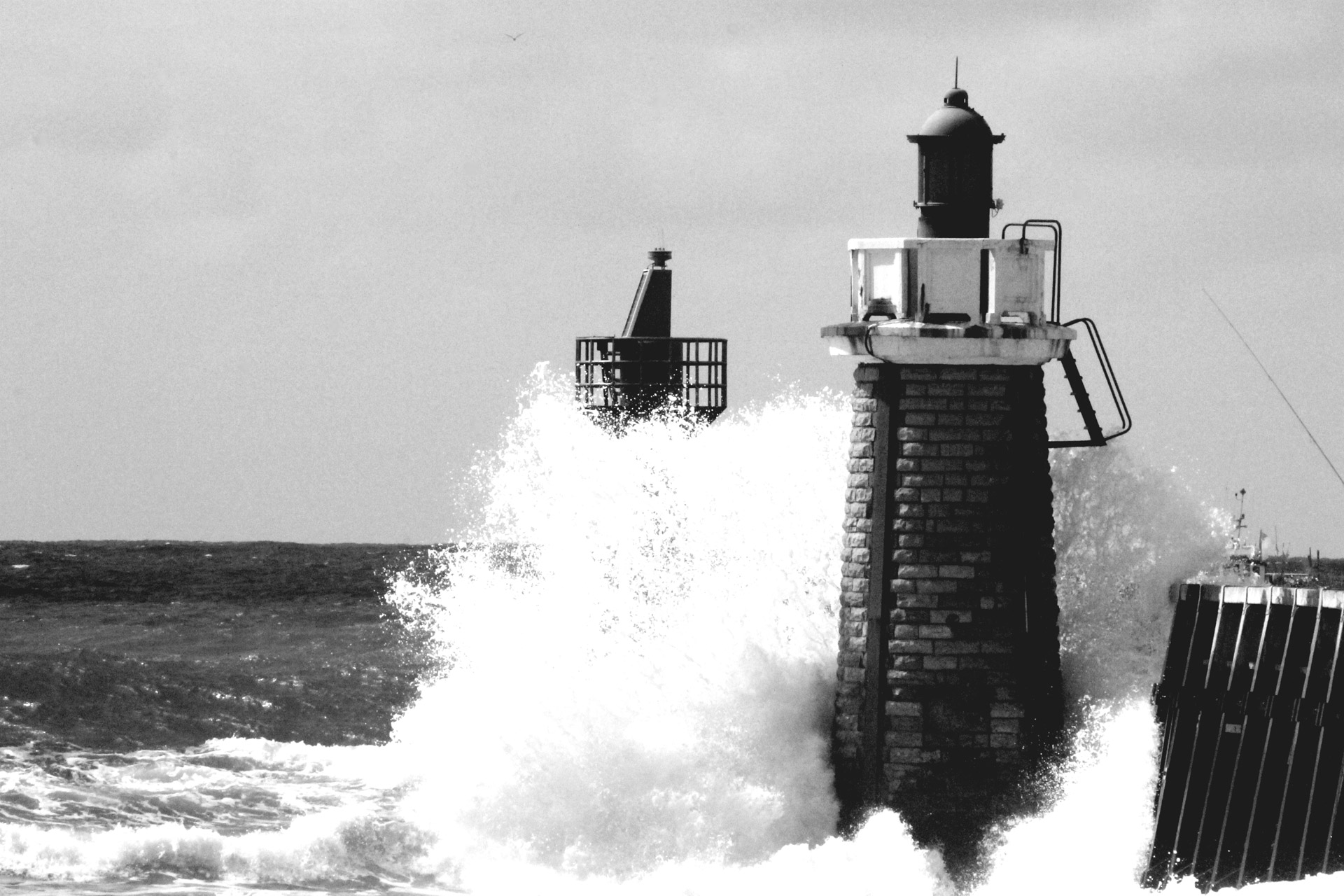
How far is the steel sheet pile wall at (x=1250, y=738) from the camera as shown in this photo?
11.7m

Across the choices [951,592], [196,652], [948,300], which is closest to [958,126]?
[948,300]

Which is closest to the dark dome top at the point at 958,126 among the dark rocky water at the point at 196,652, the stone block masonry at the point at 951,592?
the stone block masonry at the point at 951,592

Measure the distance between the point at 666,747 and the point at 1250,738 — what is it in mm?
3913

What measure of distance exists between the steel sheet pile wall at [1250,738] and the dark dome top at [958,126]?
313 centimetres

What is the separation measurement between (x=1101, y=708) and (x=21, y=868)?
24.2 ft

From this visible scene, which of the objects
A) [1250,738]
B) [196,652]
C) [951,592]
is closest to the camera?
[1250,738]

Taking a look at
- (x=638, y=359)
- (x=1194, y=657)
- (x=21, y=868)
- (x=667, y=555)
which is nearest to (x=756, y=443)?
(x=667, y=555)

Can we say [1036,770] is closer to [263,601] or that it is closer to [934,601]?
[934,601]

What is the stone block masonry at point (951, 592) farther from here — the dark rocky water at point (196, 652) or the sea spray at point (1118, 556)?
the dark rocky water at point (196, 652)

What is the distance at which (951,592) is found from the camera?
12.9m

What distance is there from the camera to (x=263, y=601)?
152 feet

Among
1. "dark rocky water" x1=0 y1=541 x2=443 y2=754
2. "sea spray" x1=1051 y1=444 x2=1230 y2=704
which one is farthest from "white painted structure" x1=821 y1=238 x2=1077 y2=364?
"dark rocky water" x1=0 y1=541 x2=443 y2=754

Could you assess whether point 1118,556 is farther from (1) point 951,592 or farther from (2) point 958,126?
(2) point 958,126

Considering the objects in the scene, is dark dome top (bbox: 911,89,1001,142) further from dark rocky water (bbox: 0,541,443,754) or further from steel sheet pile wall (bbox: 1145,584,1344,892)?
dark rocky water (bbox: 0,541,443,754)
